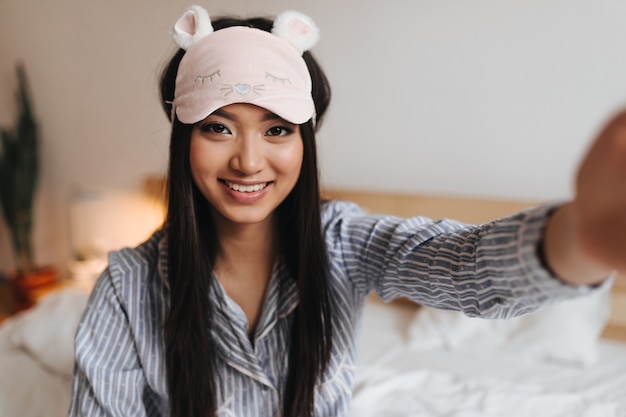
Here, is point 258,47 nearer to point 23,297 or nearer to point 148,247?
point 148,247

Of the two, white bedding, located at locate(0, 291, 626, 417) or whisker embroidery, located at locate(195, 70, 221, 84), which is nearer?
whisker embroidery, located at locate(195, 70, 221, 84)

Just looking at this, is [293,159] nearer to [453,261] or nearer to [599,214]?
[453,261]

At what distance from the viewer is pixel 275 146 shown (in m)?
0.84

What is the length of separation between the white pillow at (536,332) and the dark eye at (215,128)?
3.92ft

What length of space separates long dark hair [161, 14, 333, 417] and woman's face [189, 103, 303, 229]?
0.06 meters

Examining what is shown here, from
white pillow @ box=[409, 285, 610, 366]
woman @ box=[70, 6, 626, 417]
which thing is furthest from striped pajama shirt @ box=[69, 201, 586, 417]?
white pillow @ box=[409, 285, 610, 366]

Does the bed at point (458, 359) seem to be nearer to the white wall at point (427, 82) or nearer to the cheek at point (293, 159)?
the white wall at point (427, 82)

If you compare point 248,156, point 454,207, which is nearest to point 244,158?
point 248,156

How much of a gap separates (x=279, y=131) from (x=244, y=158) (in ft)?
0.28

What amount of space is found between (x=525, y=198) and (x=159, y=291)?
1400 millimetres

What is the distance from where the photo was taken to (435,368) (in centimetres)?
163

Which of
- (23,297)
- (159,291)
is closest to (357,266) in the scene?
(159,291)

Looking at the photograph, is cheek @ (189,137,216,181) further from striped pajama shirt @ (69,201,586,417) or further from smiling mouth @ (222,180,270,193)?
striped pajama shirt @ (69,201,586,417)

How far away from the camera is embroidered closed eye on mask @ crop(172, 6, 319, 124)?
81 centimetres
